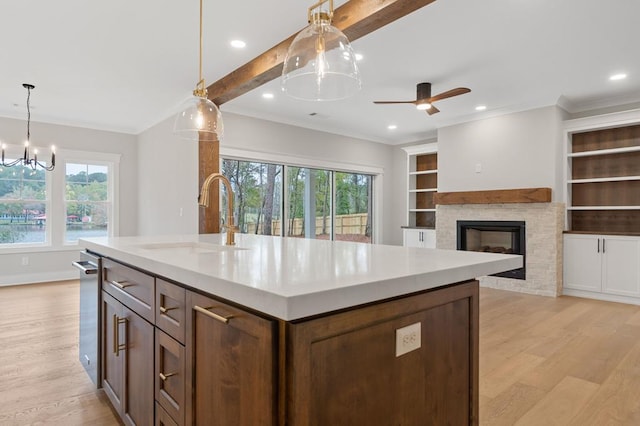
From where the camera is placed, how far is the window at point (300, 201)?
5789 millimetres

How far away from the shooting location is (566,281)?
5.10 meters

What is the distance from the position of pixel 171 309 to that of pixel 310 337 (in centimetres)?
71

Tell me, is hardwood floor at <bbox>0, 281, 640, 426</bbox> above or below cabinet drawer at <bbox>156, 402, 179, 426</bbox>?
below

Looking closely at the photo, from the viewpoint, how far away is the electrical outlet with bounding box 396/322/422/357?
1.06 metres

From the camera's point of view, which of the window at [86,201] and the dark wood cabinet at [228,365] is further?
the window at [86,201]

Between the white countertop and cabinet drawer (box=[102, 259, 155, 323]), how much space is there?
8 cm

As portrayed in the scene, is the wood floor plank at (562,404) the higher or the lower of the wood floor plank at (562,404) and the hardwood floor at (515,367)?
the lower

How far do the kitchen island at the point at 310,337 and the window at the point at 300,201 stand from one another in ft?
13.8

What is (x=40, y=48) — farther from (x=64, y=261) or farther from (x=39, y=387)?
(x=64, y=261)

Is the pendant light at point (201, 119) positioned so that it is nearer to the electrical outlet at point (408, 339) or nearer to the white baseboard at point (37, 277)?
the electrical outlet at point (408, 339)

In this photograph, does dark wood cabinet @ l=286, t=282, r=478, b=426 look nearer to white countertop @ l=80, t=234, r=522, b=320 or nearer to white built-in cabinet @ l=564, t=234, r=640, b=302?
white countertop @ l=80, t=234, r=522, b=320

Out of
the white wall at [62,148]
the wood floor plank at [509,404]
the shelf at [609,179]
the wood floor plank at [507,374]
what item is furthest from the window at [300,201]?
the wood floor plank at [509,404]

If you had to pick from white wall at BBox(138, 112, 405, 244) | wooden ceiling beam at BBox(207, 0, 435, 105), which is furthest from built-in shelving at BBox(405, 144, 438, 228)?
wooden ceiling beam at BBox(207, 0, 435, 105)

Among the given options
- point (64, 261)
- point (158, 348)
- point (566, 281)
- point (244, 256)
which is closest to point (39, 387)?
point (158, 348)
